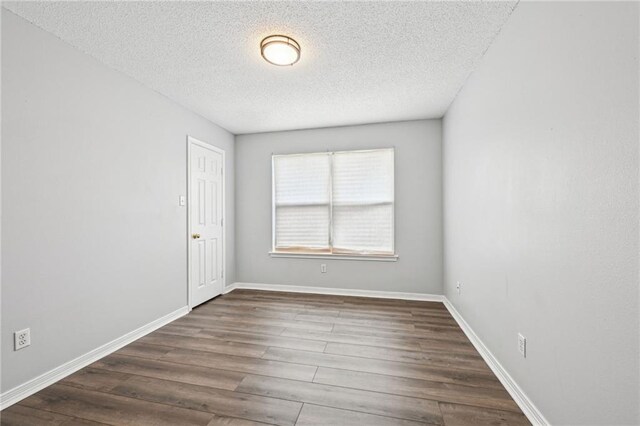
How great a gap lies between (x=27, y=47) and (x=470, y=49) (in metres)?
3.27

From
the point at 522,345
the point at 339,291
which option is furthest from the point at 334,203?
the point at 522,345

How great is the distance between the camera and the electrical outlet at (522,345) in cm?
169

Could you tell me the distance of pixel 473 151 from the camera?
258 centimetres

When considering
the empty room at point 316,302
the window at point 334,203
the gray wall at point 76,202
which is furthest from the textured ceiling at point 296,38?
the window at point 334,203

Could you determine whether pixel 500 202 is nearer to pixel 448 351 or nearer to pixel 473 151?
pixel 473 151

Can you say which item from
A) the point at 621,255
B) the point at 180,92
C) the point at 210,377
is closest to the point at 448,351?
the point at 621,255

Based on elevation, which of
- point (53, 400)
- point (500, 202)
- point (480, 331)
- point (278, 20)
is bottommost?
point (53, 400)

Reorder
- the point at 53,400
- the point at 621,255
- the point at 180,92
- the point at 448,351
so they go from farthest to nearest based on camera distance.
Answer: the point at 180,92
the point at 448,351
the point at 53,400
the point at 621,255

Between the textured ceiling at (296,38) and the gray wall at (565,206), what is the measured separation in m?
0.42

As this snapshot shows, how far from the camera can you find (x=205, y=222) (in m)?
3.85

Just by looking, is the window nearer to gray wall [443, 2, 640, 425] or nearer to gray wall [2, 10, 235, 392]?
gray wall [2, 10, 235, 392]

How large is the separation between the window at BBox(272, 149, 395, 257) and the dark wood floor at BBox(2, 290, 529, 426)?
132 centimetres

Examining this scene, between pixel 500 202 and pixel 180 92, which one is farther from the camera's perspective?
pixel 180 92

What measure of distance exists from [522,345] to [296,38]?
2607 millimetres
